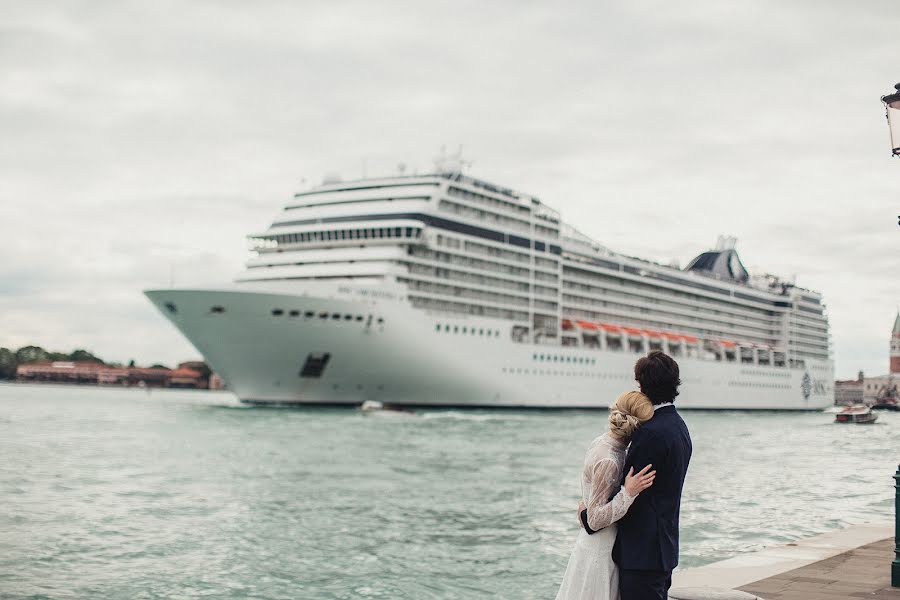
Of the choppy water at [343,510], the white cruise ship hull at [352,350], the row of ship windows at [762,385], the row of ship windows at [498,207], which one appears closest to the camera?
the choppy water at [343,510]

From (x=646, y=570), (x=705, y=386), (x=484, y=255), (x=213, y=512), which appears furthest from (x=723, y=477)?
(x=705, y=386)

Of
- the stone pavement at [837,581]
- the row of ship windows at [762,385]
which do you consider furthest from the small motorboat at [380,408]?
the stone pavement at [837,581]

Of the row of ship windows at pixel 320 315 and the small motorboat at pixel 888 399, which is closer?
the row of ship windows at pixel 320 315

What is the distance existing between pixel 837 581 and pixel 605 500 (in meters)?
3.88

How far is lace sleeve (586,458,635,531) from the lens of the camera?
4.38 metres

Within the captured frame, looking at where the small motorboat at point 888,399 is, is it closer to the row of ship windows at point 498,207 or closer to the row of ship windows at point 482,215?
the row of ship windows at point 498,207

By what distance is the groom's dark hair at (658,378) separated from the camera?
4523mm

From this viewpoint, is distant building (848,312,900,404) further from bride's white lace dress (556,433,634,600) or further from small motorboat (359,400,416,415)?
bride's white lace dress (556,433,634,600)

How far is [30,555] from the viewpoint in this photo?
12195mm

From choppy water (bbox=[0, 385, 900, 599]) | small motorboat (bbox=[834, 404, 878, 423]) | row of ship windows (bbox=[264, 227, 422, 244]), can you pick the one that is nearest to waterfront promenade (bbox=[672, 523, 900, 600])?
choppy water (bbox=[0, 385, 900, 599])

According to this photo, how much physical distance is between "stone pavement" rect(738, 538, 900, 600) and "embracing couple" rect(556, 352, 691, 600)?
8.69ft

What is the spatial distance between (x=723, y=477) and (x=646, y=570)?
1925 cm

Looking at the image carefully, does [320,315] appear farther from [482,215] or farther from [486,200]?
[486,200]

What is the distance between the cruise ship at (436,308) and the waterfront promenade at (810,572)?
36145mm
